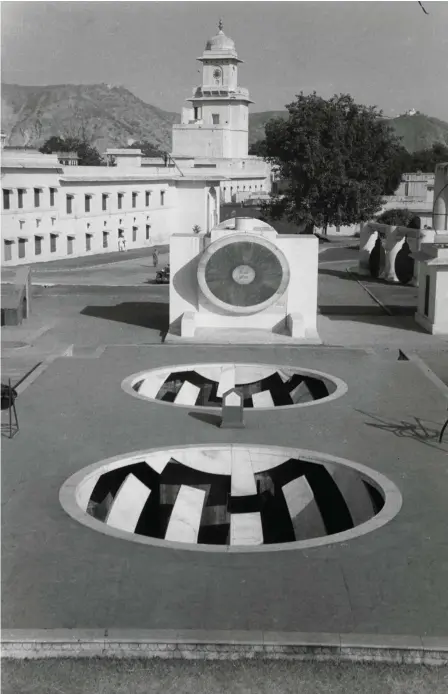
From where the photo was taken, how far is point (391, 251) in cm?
5362

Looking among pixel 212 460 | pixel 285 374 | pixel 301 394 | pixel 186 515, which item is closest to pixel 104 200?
pixel 285 374

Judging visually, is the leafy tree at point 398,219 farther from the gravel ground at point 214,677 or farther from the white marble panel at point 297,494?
the gravel ground at point 214,677

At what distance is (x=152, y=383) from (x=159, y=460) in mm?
7717

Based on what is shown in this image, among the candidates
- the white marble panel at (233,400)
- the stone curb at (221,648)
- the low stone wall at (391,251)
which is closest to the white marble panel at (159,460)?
the white marble panel at (233,400)

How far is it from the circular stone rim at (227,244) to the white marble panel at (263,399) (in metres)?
5.99

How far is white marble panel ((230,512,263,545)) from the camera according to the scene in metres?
19.5

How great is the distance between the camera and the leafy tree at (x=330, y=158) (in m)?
70.6

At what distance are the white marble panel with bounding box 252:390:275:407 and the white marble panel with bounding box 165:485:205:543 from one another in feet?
25.1

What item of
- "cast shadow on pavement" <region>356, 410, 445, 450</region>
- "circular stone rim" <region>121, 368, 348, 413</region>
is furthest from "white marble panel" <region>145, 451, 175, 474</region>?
"cast shadow on pavement" <region>356, 410, 445, 450</region>

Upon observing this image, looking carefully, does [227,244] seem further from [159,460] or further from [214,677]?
[214,677]

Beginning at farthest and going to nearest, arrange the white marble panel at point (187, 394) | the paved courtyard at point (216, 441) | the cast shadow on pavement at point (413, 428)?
the white marble panel at point (187, 394) < the cast shadow on pavement at point (413, 428) < the paved courtyard at point (216, 441)

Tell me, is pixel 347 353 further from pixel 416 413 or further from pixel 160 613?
pixel 160 613

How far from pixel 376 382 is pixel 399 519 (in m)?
10.6

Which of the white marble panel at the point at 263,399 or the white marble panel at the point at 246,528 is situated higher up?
the white marble panel at the point at 263,399
